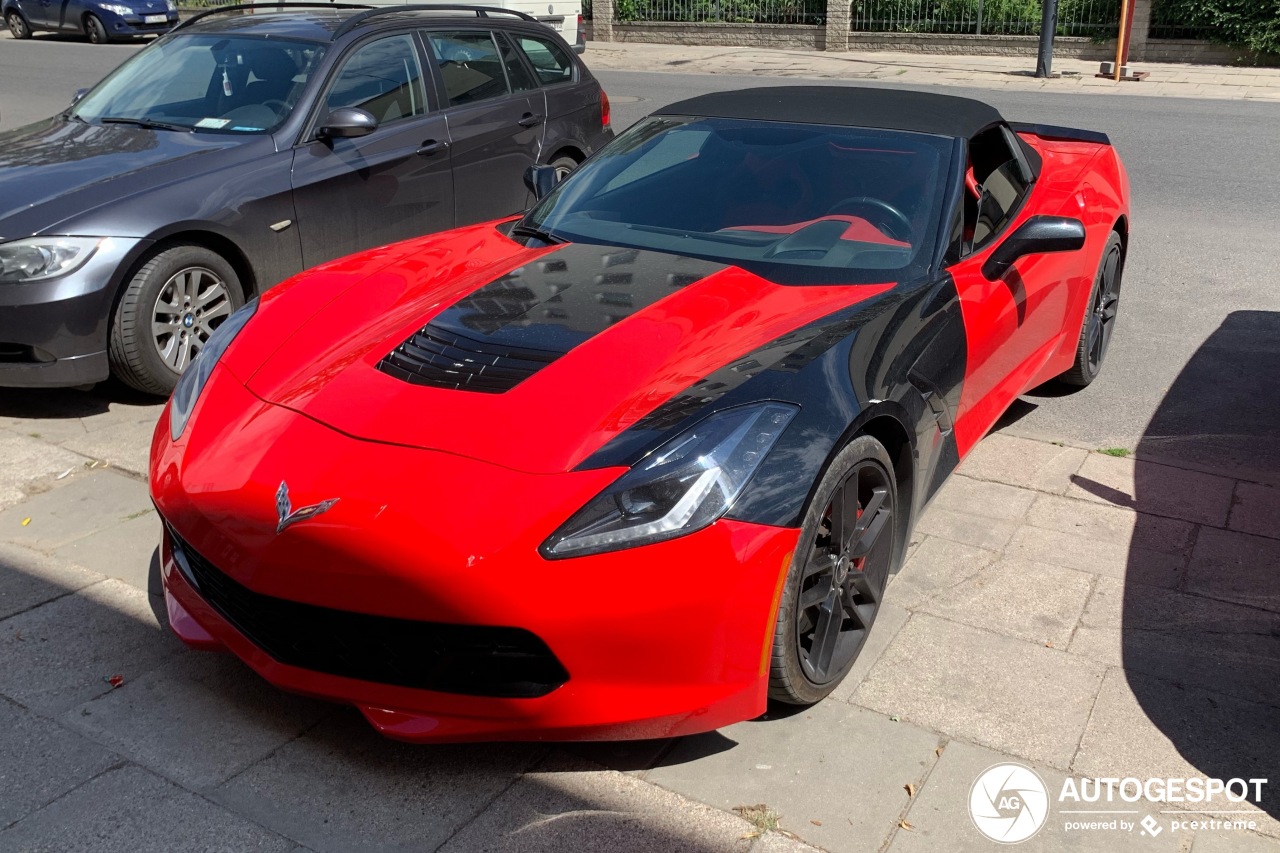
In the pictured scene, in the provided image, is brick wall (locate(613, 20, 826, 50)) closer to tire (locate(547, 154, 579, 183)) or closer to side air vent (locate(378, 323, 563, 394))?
tire (locate(547, 154, 579, 183))

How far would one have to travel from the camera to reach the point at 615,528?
2.70 metres

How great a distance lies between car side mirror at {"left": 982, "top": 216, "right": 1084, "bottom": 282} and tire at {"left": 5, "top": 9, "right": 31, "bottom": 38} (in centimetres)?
2550

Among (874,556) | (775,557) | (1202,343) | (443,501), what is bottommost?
(1202,343)

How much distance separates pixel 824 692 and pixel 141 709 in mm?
1804

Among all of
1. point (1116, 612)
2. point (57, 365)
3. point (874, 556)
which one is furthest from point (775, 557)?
point (57, 365)

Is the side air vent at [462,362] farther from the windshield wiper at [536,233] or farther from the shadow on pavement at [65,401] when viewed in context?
the shadow on pavement at [65,401]

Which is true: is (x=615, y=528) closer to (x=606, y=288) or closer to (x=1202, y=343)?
(x=606, y=288)

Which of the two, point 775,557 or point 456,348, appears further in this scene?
point 456,348

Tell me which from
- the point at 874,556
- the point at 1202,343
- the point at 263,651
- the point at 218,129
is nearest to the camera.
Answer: the point at 263,651

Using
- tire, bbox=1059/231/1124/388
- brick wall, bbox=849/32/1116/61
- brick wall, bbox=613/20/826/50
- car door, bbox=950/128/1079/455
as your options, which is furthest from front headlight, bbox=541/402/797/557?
brick wall, bbox=613/20/826/50

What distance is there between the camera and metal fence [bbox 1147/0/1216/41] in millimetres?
20188

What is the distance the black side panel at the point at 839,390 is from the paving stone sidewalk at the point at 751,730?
0.55 metres

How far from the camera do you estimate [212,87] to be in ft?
19.9

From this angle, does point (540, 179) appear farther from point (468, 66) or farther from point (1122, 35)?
point (1122, 35)
